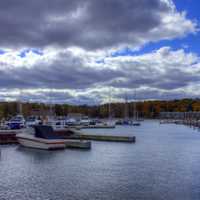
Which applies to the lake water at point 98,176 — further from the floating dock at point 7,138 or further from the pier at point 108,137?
the pier at point 108,137

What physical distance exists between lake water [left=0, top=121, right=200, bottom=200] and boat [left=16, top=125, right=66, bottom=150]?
312 cm

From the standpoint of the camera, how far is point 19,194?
20.2 meters

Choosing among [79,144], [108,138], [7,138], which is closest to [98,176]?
[79,144]

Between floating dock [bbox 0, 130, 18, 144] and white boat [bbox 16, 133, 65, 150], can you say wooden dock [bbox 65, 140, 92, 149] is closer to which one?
white boat [bbox 16, 133, 65, 150]

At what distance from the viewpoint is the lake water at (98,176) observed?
20.2m

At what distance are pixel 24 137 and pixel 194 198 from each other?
2976 cm

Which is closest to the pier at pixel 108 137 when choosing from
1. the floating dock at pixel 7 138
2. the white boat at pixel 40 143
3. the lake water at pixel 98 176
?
the floating dock at pixel 7 138

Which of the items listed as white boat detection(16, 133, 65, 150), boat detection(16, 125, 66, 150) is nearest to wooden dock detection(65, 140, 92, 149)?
boat detection(16, 125, 66, 150)

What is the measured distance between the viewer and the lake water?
20.2 metres

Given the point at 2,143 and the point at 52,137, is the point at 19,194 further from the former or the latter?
the point at 2,143

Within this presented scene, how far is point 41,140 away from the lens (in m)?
41.7

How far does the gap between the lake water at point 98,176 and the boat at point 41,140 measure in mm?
3120

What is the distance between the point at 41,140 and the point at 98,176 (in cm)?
1794

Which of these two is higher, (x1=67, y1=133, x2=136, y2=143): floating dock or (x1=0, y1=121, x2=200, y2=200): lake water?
(x1=67, y1=133, x2=136, y2=143): floating dock
